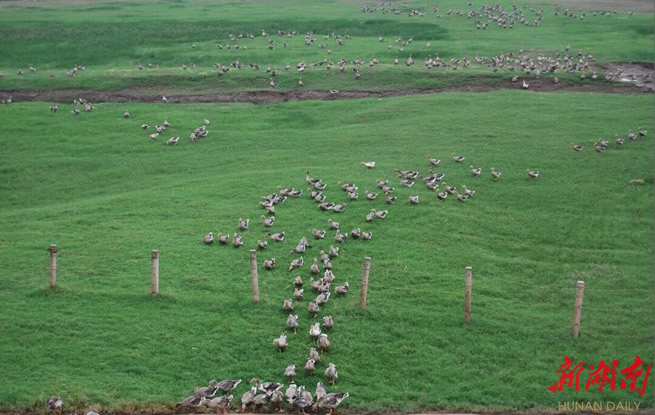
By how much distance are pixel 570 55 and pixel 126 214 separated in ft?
138

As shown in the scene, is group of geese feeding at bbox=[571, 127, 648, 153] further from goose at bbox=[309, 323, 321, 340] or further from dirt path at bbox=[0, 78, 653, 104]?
goose at bbox=[309, 323, 321, 340]

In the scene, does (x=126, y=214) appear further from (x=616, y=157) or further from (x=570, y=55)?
(x=570, y=55)

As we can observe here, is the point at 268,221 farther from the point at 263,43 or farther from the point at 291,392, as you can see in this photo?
the point at 263,43

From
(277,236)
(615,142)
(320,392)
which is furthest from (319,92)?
(320,392)

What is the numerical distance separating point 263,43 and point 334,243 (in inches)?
1758

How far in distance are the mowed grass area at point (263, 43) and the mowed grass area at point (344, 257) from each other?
10771mm

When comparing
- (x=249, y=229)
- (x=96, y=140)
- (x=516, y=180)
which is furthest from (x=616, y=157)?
(x=96, y=140)

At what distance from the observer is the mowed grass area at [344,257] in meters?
18.6

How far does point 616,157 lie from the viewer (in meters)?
35.5

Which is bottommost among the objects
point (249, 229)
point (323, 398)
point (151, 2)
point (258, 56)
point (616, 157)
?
point (323, 398)

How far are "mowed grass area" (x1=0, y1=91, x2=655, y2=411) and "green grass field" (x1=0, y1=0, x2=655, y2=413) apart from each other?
91 mm

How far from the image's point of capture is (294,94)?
168ft

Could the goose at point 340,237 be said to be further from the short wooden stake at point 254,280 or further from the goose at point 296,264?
the short wooden stake at point 254,280

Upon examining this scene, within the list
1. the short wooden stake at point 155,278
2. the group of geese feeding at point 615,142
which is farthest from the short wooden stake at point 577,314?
the group of geese feeding at point 615,142
